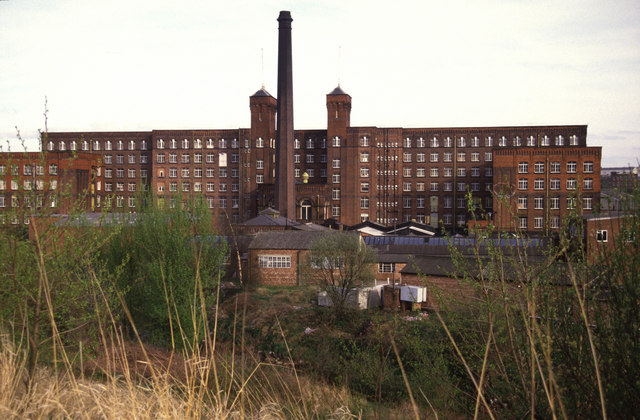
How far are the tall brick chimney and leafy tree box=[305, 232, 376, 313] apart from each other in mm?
24670

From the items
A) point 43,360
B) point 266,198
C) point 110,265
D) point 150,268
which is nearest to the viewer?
point 43,360

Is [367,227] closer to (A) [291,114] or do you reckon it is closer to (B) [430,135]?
(A) [291,114]

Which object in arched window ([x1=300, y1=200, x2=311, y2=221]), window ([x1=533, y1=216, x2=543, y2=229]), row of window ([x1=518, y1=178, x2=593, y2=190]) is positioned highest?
row of window ([x1=518, y1=178, x2=593, y2=190])

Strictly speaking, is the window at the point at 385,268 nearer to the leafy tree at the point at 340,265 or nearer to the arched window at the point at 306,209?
the leafy tree at the point at 340,265

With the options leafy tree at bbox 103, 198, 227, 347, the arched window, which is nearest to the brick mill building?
the arched window

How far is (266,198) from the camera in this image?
Result: 6372cm

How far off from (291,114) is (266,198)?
14.0 m

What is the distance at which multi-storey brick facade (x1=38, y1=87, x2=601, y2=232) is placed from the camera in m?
65.9

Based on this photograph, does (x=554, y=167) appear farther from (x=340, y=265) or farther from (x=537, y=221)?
(x=340, y=265)

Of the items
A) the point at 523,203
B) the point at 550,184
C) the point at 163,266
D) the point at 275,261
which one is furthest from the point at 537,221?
the point at 163,266

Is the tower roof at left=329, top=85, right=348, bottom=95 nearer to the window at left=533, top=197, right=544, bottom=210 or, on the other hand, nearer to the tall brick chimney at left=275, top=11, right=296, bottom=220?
the tall brick chimney at left=275, top=11, right=296, bottom=220

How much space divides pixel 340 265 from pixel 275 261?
7.53 m

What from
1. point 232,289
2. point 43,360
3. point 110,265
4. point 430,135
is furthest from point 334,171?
point 43,360

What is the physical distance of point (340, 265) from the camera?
92.5ft
